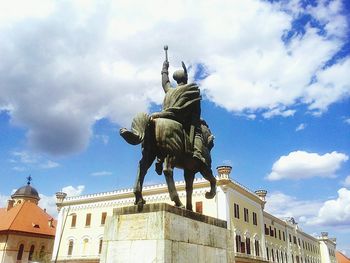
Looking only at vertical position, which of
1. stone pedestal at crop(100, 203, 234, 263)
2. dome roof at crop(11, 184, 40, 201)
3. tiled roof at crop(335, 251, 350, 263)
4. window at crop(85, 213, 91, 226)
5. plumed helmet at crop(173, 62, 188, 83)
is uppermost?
dome roof at crop(11, 184, 40, 201)

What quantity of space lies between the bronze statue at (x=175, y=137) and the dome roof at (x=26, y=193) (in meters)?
63.8

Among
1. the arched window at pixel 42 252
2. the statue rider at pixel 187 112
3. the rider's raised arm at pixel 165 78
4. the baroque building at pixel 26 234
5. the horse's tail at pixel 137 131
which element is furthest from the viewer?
the arched window at pixel 42 252

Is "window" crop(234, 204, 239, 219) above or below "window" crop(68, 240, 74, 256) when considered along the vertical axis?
above

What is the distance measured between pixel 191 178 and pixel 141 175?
3.38ft

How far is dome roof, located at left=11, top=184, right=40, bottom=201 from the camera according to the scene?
6418cm

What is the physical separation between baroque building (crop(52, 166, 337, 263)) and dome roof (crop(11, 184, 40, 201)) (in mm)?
23995

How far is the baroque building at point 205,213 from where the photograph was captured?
34.2 m

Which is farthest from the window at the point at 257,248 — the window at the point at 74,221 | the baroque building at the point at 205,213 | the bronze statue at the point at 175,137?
the bronze statue at the point at 175,137

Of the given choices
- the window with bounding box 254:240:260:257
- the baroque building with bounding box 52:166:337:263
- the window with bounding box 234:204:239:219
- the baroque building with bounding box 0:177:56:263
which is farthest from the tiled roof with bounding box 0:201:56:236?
the window with bounding box 254:240:260:257

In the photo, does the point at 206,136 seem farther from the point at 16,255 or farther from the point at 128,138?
the point at 16,255

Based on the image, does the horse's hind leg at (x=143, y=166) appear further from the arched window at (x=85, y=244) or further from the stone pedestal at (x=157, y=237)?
the arched window at (x=85, y=244)

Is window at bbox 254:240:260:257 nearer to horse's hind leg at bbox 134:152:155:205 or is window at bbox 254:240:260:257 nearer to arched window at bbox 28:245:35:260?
arched window at bbox 28:245:35:260

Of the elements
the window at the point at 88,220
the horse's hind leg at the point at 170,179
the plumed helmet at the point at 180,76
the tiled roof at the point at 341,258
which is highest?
the tiled roof at the point at 341,258

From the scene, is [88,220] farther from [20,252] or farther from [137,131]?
[137,131]
